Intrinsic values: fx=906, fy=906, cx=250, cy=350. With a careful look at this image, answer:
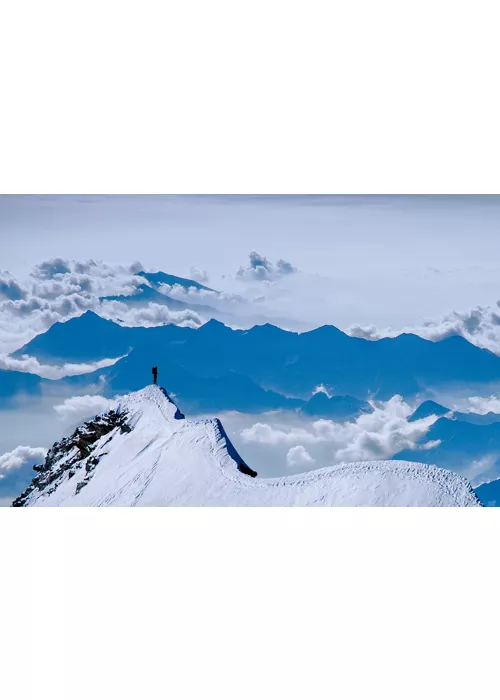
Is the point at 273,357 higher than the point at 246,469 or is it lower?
higher

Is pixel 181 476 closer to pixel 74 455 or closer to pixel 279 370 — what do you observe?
pixel 74 455

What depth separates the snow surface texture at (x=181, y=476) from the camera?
10.4 metres

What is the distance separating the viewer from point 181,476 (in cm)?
1064

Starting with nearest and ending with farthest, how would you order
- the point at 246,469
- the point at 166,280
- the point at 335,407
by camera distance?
the point at 246,469, the point at 335,407, the point at 166,280

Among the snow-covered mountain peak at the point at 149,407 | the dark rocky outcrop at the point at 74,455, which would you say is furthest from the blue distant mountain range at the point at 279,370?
the dark rocky outcrop at the point at 74,455

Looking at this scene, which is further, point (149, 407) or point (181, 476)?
point (149, 407)

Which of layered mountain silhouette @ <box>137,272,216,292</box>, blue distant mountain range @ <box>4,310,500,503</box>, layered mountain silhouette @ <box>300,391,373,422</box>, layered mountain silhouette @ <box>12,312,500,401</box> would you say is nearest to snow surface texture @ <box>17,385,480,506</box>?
blue distant mountain range @ <box>4,310,500,503</box>

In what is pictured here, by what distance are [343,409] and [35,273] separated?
13.8 feet

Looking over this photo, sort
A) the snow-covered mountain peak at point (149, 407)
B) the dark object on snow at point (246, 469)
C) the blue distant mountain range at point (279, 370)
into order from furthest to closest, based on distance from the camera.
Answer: the blue distant mountain range at point (279, 370), the snow-covered mountain peak at point (149, 407), the dark object on snow at point (246, 469)

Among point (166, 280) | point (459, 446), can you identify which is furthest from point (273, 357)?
point (459, 446)

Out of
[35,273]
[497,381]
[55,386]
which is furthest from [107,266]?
[497,381]

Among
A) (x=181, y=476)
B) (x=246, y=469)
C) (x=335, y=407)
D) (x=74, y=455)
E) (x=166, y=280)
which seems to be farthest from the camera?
(x=166, y=280)

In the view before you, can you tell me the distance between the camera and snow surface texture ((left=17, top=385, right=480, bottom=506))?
10.4 m

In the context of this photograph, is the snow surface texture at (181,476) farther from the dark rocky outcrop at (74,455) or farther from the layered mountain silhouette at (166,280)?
the layered mountain silhouette at (166,280)
